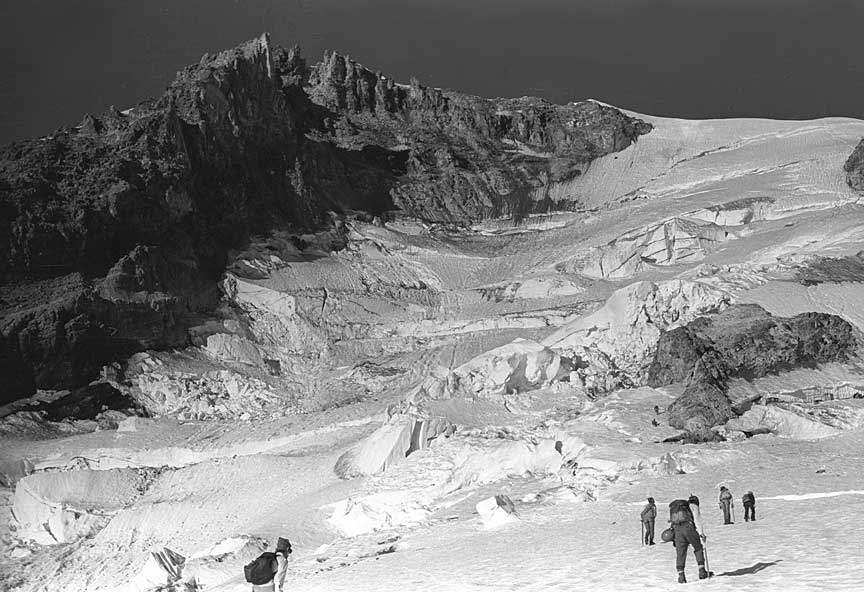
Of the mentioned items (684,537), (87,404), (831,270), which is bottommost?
(684,537)

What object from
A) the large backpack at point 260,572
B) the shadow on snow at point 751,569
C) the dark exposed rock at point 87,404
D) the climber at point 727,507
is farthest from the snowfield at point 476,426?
the large backpack at point 260,572

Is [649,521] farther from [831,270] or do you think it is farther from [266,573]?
[831,270]

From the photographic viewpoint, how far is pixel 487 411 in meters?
28.1

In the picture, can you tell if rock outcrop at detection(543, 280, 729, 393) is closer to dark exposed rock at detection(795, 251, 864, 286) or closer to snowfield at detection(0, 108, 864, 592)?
snowfield at detection(0, 108, 864, 592)

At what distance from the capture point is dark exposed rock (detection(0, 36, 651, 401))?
136 feet

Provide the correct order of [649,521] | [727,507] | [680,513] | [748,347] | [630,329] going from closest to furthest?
[680,513] < [649,521] < [727,507] < [748,347] < [630,329]

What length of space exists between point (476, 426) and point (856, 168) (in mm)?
36832

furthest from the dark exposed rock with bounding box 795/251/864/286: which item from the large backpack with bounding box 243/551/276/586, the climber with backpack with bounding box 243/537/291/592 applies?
the large backpack with bounding box 243/551/276/586

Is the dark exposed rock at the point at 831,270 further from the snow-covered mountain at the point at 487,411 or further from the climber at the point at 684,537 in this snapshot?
the climber at the point at 684,537

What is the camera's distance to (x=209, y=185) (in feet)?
171

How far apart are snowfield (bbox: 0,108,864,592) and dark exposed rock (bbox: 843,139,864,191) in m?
1.45

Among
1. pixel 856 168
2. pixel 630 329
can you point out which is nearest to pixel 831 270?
pixel 630 329

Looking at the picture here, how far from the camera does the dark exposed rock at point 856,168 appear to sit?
5462cm

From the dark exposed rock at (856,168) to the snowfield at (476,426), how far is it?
1447 mm
